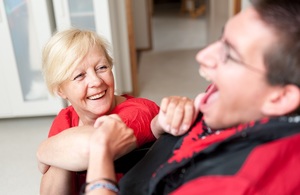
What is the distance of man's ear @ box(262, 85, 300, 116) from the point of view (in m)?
0.79

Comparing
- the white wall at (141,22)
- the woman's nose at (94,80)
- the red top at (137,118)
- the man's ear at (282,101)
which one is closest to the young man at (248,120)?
the man's ear at (282,101)

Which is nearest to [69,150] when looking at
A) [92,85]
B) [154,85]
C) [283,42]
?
[92,85]

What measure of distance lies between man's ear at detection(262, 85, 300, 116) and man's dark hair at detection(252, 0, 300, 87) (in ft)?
0.06

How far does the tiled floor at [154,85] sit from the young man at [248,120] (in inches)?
63.6

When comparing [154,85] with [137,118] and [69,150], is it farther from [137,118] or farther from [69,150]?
[69,150]

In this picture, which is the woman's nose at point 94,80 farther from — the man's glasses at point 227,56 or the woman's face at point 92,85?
the man's glasses at point 227,56

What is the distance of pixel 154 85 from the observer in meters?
3.50

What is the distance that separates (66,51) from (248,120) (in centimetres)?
71

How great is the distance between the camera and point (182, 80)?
360 cm

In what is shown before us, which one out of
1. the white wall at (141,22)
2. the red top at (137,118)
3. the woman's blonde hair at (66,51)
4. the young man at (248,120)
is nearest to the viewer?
the young man at (248,120)

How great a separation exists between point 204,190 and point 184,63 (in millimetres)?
3344

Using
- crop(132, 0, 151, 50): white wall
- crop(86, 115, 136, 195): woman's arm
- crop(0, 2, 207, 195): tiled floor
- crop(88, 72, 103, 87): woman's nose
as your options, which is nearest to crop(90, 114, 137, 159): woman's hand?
crop(86, 115, 136, 195): woman's arm

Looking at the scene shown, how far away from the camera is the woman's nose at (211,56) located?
856 millimetres

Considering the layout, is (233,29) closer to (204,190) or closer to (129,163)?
(204,190)
